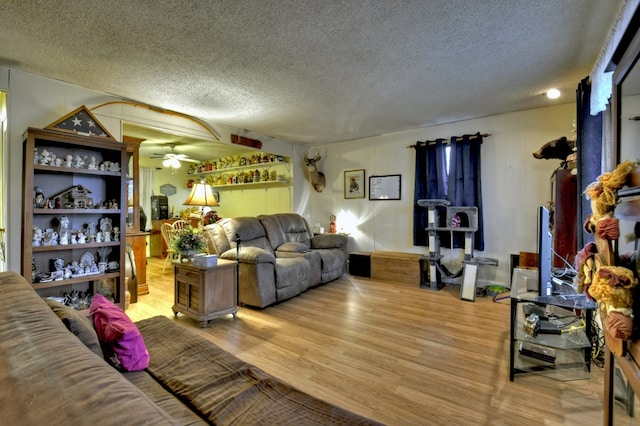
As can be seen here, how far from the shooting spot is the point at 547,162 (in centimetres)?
371

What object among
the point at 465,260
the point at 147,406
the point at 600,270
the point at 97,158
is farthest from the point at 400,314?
the point at 97,158

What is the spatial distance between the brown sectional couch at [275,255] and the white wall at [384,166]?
840 millimetres

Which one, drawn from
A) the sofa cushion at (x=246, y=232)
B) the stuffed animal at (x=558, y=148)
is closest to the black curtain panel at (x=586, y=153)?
the stuffed animal at (x=558, y=148)

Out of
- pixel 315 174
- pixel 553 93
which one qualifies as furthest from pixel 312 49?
pixel 315 174

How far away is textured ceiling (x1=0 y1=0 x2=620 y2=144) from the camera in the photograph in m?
1.86

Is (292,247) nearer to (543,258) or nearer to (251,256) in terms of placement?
(251,256)

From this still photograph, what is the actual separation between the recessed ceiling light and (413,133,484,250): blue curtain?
0.90 metres

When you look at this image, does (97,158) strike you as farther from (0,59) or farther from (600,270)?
(600,270)

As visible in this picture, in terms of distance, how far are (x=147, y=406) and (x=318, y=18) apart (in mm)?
2162

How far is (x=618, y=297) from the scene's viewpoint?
948mm

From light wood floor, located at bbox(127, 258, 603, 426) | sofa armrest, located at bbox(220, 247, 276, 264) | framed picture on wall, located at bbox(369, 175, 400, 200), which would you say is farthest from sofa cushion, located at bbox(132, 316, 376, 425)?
framed picture on wall, located at bbox(369, 175, 400, 200)

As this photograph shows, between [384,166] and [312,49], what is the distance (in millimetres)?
3006

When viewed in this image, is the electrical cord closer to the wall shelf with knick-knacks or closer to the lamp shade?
the lamp shade

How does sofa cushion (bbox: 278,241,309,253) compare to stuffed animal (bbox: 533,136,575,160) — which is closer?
stuffed animal (bbox: 533,136,575,160)
